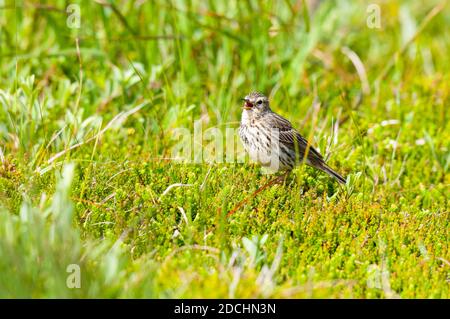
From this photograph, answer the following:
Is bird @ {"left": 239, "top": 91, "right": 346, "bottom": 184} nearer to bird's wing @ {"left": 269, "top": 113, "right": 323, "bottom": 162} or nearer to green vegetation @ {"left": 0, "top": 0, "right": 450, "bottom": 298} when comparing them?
bird's wing @ {"left": 269, "top": 113, "right": 323, "bottom": 162}

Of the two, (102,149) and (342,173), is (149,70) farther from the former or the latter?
(342,173)

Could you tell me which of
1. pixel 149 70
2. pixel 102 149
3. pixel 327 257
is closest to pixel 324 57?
pixel 149 70

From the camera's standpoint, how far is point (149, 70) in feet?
25.8

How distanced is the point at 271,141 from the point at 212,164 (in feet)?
2.48

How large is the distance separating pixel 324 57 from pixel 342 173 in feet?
9.24

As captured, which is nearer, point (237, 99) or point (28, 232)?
point (28, 232)

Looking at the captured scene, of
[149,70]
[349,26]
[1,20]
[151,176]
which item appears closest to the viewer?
[151,176]


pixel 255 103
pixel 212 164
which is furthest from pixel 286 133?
pixel 212 164

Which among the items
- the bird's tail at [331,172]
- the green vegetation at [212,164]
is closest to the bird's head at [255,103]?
the green vegetation at [212,164]

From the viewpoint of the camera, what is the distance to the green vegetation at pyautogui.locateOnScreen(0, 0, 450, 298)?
422 centimetres

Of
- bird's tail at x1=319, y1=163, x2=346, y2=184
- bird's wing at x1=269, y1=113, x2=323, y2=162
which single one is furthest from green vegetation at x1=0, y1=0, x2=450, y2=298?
bird's wing at x1=269, y1=113, x2=323, y2=162

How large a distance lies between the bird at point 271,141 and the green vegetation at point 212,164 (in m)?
0.14

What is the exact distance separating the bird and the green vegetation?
0.14 metres
